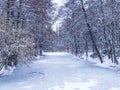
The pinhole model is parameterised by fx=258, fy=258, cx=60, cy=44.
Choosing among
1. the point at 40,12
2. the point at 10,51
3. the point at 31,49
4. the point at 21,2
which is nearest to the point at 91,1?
the point at 40,12

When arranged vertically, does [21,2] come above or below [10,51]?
above

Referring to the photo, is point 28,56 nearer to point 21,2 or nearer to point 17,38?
point 17,38

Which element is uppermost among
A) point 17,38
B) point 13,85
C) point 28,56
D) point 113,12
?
point 113,12

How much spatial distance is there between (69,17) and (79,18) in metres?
14.9

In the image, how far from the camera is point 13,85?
39.0 ft

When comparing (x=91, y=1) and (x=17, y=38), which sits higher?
(x=91, y=1)

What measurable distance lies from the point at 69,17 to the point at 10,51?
95.1ft

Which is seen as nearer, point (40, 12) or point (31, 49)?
point (31, 49)

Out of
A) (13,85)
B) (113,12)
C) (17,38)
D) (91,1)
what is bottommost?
(13,85)

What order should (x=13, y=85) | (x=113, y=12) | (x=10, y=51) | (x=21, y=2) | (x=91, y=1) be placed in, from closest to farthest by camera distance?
(x=13, y=85), (x=10, y=51), (x=113, y=12), (x=21, y=2), (x=91, y=1)

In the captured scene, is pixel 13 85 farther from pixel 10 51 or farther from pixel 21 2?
pixel 21 2

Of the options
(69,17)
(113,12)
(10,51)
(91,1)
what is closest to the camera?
(10,51)

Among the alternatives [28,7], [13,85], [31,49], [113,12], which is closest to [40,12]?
[28,7]

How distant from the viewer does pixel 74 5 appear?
27.7 meters
